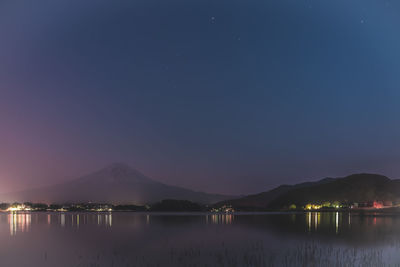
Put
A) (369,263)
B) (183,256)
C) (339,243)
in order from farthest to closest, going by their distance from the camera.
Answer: (339,243)
(183,256)
(369,263)

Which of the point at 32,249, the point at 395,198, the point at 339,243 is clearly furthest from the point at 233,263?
the point at 395,198

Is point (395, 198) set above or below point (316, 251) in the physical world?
below

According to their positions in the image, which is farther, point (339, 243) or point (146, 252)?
point (339, 243)

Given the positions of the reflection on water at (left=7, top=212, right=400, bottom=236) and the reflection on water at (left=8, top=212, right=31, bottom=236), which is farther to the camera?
the reflection on water at (left=8, top=212, right=31, bottom=236)

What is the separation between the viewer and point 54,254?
34625 mm

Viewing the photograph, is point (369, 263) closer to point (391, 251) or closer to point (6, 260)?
point (391, 251)

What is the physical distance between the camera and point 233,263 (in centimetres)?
2709

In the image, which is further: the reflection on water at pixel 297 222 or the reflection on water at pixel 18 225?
the reflection on water at pixel 18 225

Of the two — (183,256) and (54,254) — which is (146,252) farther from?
(54,254)

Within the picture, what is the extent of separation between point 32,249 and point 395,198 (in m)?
198

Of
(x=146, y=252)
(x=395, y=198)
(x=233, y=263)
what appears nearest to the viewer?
(x=233, y=263)

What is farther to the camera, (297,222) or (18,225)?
(297,222)

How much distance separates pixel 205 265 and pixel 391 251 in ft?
52.3

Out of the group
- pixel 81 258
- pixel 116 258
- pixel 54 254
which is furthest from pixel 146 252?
pixel 54 254
